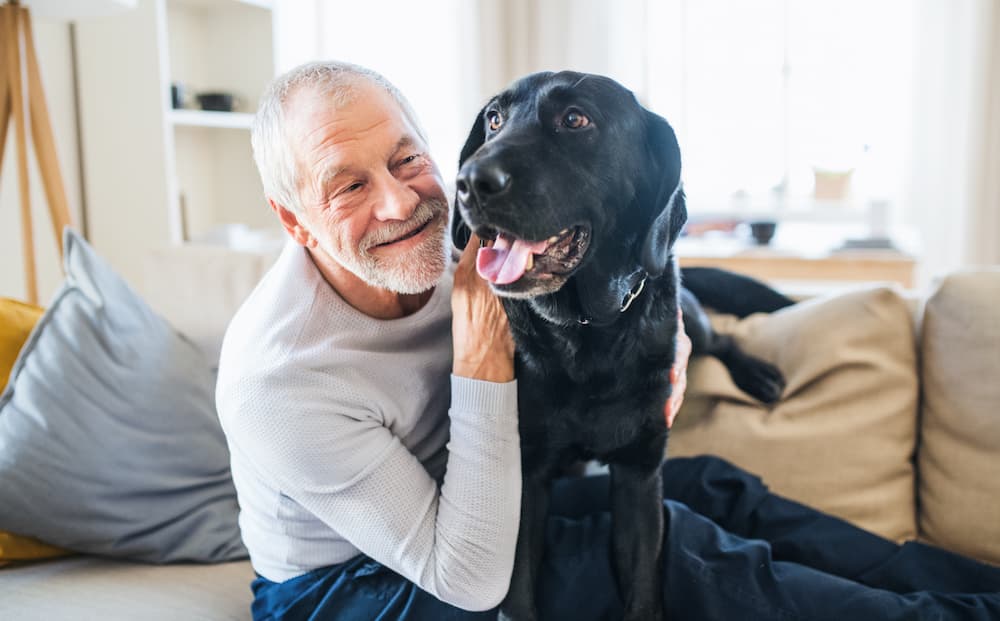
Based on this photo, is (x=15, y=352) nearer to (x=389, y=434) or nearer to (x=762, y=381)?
(x=389, y=434)

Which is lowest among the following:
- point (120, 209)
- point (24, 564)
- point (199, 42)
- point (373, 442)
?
point (24, 564)

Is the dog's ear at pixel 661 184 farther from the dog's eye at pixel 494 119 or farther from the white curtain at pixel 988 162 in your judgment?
the white curtain at pixel 988 162

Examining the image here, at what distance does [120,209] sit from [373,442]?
2295mm

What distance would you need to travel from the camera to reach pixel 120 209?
298 centimetres

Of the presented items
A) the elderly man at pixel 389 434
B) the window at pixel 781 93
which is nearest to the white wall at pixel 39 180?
the elderly man at pixel 389 434

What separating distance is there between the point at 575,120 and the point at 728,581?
0.69 metres

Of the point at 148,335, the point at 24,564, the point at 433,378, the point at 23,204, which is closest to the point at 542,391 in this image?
the point at 433,378

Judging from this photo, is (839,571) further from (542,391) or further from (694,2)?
(694,2)

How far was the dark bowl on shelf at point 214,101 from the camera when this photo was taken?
127 inches

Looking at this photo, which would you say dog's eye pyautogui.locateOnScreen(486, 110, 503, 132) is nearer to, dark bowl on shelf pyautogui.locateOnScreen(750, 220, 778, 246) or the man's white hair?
the man's white hair

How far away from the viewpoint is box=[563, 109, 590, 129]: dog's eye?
101 cm

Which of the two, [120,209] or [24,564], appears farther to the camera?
[120,209]

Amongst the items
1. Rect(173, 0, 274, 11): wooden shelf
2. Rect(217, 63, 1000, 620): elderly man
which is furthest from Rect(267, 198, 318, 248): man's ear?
Rect(173, 0, 274, 11): wooden shelf

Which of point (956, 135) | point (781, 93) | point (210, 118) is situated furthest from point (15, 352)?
point (956, 135)
